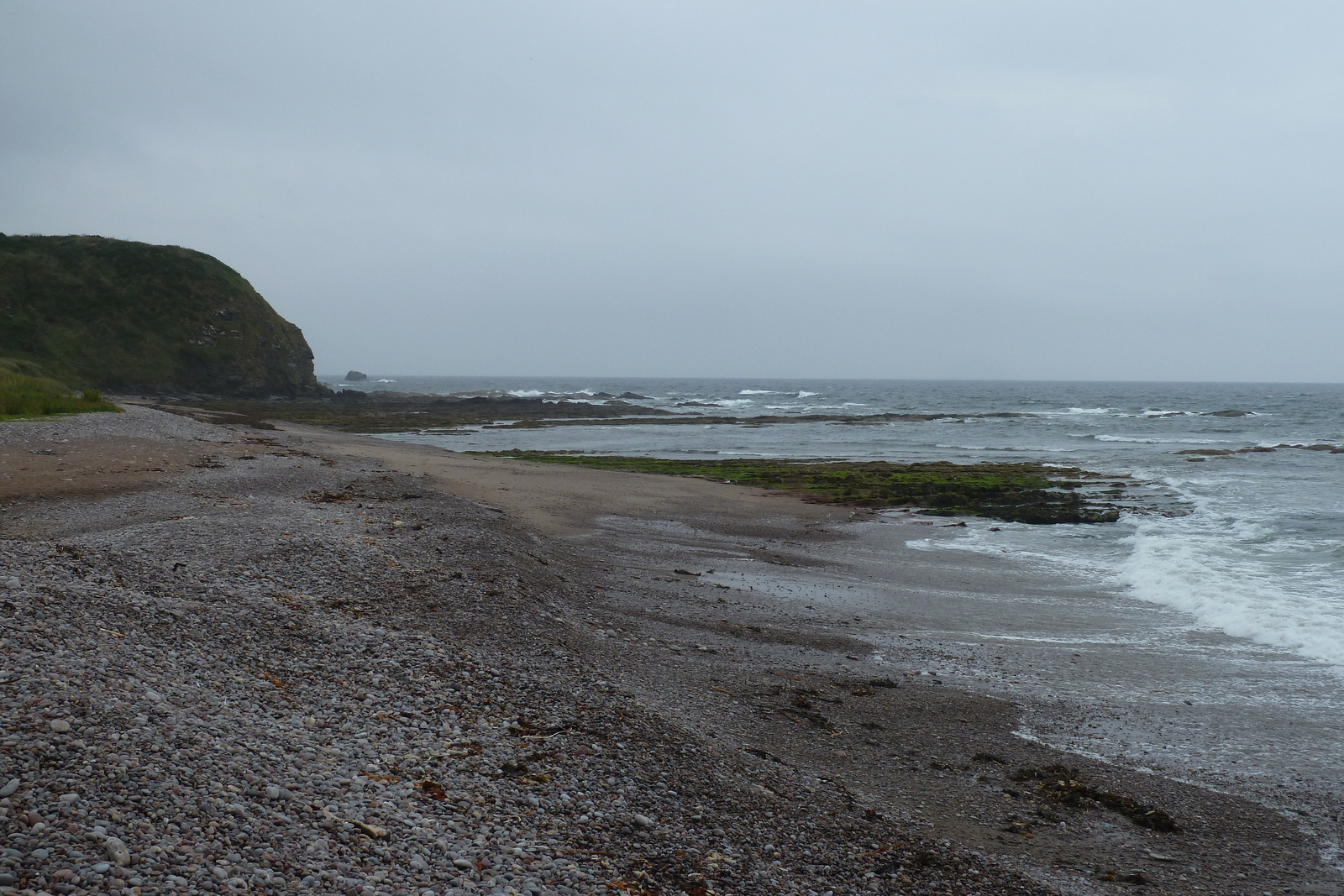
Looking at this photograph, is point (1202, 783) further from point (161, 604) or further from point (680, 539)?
point (680, 539)

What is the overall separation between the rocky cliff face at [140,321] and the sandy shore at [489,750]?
48.9 m

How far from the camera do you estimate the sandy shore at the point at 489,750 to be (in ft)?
12.8

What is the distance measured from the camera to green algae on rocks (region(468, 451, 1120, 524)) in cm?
2027

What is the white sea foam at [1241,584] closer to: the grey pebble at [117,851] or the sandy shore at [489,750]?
the sandy shore at [489,750]

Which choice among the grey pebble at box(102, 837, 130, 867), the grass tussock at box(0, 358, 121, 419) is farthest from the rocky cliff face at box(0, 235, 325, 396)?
the grey pebble at box(102, 837, 130, 867)

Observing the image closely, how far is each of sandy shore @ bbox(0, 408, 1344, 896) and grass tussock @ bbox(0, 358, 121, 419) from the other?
13737mm

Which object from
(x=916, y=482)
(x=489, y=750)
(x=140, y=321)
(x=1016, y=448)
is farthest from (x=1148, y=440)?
(x=140, y=321)

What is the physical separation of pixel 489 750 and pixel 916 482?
2077cm

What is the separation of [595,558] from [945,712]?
6859mm

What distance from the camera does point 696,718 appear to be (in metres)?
6.58

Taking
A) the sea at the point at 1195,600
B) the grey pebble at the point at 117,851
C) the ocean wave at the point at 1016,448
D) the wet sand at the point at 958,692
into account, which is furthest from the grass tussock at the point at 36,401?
the ocean wave at the point at 1016,448

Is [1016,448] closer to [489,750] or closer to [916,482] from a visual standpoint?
[916,482]

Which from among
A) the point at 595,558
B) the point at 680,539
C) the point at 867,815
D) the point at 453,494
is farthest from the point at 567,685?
the point at 453,494

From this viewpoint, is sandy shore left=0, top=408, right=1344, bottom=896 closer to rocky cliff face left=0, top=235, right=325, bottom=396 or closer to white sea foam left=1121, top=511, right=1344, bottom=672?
white sea foam left=1121, top=511, right=1344, bottom=672
